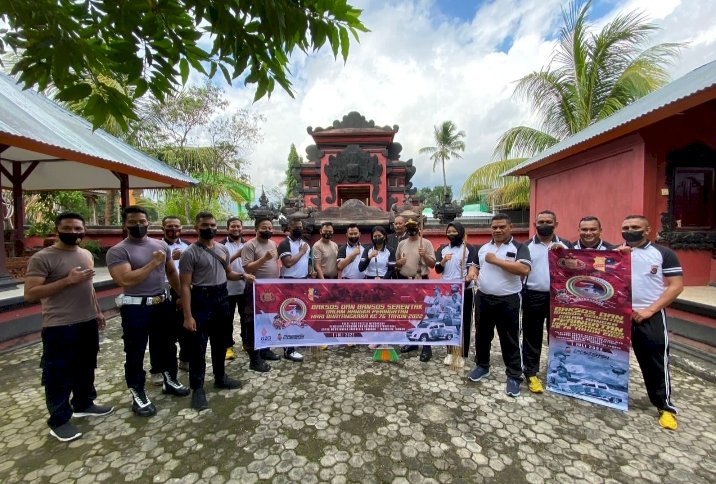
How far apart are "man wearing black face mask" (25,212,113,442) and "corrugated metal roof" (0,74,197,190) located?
3160mm

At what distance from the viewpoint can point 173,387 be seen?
317 cm

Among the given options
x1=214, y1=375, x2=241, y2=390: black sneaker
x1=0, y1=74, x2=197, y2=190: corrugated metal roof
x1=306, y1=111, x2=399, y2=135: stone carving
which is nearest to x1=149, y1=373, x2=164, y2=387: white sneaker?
x1=214, y1=375, x2=241, y2=390: black sneaker

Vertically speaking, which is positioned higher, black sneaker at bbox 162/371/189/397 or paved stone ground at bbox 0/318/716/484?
black sneaker at bbox 162/371/189/397

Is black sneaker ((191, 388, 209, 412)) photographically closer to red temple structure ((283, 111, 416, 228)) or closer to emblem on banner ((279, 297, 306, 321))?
emblem on banner ((279, 297, 306, 321))

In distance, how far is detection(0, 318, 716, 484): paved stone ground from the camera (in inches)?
85.8

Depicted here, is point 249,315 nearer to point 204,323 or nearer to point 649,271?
point 204,323

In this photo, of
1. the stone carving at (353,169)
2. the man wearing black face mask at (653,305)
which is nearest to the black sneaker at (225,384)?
the man wearing black face mask at (653,305)

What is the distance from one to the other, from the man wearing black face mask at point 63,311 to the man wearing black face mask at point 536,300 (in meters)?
4.11

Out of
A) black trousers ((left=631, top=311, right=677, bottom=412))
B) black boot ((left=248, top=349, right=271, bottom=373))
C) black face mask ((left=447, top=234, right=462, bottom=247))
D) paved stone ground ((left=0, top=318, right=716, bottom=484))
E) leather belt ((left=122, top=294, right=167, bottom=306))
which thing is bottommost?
paved stone ground ((left=0, top=318, right=716, bottom=484))

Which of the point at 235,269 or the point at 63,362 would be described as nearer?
the point at 63,362

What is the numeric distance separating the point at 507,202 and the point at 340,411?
12.3 meters

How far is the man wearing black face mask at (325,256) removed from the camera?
4398 millimetres

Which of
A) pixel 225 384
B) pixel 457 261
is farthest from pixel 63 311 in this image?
pixel 457 261

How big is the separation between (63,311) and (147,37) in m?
2.35
